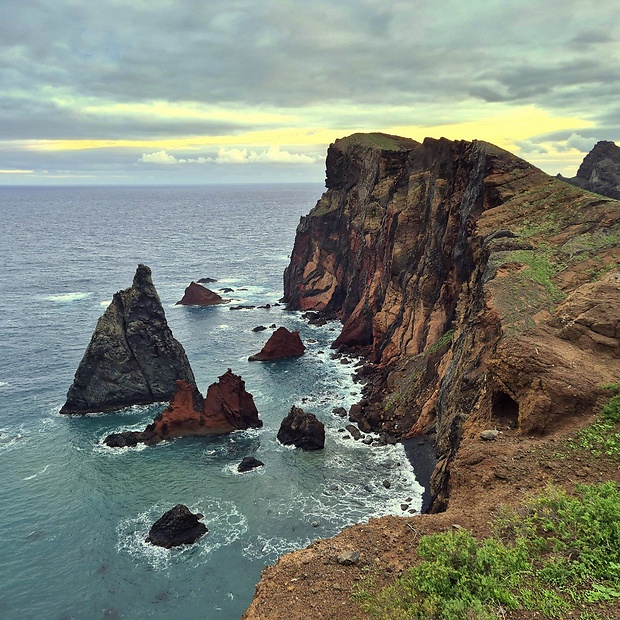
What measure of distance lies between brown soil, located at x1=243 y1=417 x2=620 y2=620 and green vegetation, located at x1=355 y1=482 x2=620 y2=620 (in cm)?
48

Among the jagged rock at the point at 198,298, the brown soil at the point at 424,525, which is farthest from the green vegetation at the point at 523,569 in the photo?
the jagged rock at the point at 198,298

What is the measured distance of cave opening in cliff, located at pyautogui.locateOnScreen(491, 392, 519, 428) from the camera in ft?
73.4

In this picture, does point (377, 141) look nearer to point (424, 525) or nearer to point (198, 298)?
point (198, 298)

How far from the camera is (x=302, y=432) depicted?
161ft

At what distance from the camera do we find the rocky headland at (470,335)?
16438 millimetres

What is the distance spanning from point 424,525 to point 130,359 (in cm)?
5019

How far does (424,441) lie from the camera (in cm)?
4819

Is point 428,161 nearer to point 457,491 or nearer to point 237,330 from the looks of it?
point 237,330

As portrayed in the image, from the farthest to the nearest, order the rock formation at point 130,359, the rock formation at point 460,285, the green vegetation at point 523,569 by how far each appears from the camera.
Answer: the rock formation at point 130,359
the rock formation at point 460,285
the green vegetation at point 523,569

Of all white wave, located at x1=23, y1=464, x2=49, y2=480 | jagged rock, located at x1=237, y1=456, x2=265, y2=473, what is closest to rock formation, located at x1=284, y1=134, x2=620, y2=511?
jagged rock, located at x1=237, y1=456, x2=265, y2=473

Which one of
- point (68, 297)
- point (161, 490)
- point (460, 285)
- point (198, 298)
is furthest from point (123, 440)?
point (68, 297)

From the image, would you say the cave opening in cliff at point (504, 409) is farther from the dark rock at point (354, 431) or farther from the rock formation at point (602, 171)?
the rock formation at point (602, 171)

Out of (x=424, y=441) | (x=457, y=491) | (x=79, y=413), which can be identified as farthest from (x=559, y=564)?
(x=79, y=413)

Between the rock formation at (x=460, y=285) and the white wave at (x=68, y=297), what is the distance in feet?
148
